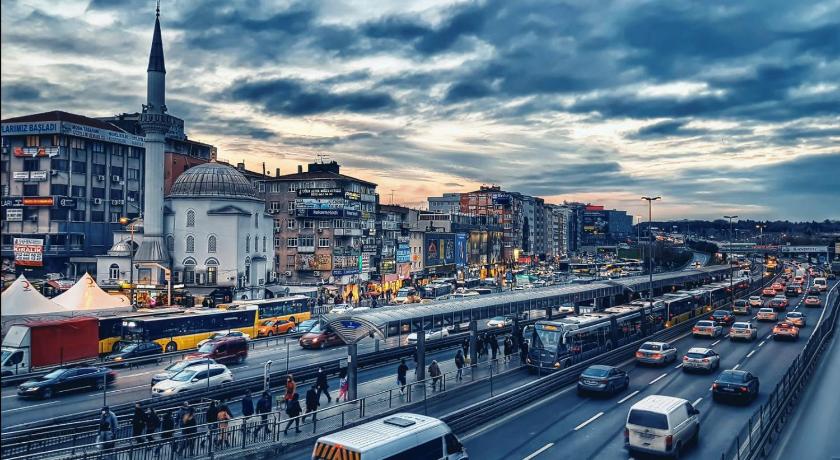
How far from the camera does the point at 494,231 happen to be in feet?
520

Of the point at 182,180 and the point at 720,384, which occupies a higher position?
the point at 182,180

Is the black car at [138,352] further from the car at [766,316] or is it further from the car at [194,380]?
the car at [766,316]

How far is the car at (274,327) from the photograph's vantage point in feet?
169

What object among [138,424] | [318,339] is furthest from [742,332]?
[138,424]

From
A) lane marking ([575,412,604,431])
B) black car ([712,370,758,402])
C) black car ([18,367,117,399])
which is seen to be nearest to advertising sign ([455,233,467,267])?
black car ([18,367,117,399])

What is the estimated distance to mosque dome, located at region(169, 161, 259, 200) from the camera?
74125mm

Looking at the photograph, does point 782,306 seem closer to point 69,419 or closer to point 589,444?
point 589,444

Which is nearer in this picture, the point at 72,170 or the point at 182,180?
the point at 182,180

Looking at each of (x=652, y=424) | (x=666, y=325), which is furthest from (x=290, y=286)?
(x=652, y=424)

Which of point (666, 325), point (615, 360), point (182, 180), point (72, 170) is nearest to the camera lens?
point (615, 360)

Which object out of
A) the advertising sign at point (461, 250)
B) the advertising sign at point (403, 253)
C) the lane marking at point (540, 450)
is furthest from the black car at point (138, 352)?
the advertising sign at point (461, 250)

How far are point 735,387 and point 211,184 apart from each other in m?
61.4

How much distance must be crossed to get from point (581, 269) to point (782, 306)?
270ft

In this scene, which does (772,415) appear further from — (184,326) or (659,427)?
(184,326)
